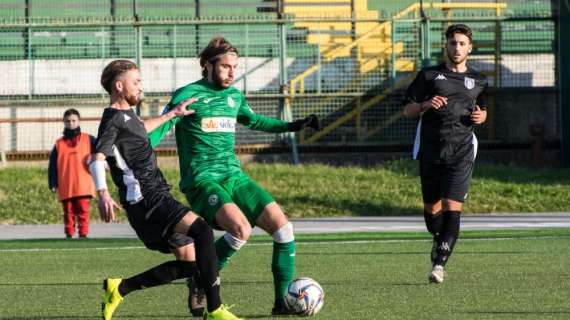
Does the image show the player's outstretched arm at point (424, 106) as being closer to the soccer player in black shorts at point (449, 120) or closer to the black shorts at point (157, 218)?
the soccer player in black shorts at point (449, 120)

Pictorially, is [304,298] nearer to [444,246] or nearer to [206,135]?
[206,135]

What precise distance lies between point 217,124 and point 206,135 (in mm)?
116

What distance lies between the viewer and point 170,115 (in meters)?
8.08

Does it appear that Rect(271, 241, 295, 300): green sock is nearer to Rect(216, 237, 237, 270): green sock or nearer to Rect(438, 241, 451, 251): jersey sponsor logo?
Rect(216, 237, 237, 270): green sock

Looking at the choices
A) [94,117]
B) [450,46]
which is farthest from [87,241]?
[94,117]

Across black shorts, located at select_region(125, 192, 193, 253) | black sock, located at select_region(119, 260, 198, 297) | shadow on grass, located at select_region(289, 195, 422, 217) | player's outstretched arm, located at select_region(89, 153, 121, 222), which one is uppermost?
player's outstretched arm, located at select_region(89, 153, 121, 222)

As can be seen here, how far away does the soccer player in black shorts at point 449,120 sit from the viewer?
10219mm

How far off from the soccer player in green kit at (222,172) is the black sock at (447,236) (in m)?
1.80

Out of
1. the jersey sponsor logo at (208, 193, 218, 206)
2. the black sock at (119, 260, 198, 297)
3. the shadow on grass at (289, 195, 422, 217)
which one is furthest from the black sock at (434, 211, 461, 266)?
the shadow on grass at (289, 195, 422, 217)

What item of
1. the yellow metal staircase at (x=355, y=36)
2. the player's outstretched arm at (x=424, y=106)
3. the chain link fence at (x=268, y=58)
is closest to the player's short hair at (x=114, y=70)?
the player's outstretched arm at (x=424, y=106)

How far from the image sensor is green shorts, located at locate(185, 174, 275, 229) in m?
8.17

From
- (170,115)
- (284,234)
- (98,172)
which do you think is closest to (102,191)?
(98,172)

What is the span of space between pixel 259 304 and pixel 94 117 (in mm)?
15966

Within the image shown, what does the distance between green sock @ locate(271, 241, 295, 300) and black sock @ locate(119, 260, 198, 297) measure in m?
0.73
